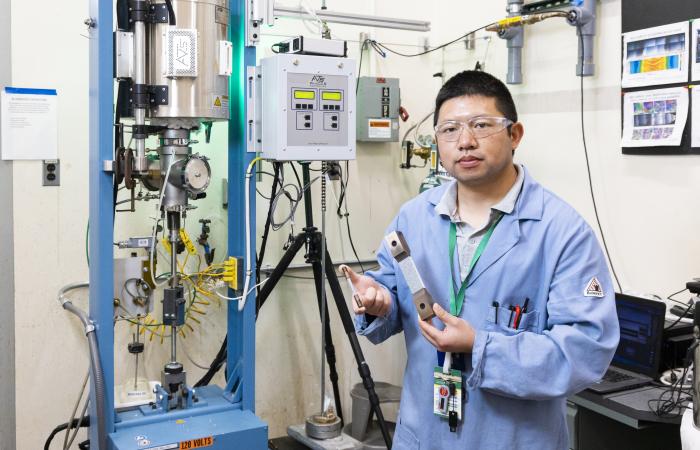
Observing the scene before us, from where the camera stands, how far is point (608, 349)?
155 cm

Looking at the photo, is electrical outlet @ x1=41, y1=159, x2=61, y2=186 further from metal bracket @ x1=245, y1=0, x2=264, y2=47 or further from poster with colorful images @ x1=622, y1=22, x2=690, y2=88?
poster with colorful images @ x1=622, y1=22, x2=690, y2=88

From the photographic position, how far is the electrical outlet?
308 cm

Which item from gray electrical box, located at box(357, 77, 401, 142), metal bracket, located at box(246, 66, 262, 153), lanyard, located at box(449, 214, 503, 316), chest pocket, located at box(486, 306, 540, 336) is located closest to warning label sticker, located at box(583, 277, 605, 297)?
chest pocket, located at box(486, 306, 540, 336)

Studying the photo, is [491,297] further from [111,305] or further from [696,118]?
[696,118]

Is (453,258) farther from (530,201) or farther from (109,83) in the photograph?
(109,83)

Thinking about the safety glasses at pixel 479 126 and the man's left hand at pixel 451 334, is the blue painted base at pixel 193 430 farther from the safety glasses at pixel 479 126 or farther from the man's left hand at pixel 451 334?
the safety glasses at pixel 479 126

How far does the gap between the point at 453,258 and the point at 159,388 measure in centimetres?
129

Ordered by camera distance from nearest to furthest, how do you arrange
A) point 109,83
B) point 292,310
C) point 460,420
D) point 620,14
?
point 460,420
point 109,83
point 620,14
point 292,310

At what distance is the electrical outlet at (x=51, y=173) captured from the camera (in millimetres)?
3080

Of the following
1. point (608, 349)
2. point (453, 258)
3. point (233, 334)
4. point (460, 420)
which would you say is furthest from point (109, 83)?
point (608, 349)

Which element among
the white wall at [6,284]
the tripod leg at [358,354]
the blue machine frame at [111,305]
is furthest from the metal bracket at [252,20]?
the tripod leg at [358,354]

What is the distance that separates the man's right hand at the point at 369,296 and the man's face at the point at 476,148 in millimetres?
322

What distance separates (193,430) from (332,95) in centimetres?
127

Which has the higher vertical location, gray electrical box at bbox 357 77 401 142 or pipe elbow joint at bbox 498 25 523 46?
pipe elbow joint at bbox 498 25 523 46
